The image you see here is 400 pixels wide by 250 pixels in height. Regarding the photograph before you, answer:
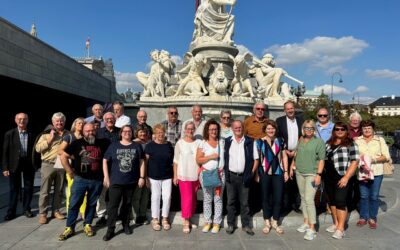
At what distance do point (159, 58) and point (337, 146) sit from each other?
9424 mm

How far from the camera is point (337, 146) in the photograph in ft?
17.0

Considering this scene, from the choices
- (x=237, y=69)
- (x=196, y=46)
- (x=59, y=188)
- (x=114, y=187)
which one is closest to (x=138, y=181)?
(x=114, y=187)

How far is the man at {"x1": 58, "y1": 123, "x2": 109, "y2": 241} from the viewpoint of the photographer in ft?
16.4

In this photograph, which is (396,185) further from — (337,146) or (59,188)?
(59,188)

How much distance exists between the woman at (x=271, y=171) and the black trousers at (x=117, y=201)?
2096 millimetres

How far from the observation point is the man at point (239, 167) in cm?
508

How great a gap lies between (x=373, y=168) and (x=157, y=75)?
914cm

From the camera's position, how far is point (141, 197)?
564 cm

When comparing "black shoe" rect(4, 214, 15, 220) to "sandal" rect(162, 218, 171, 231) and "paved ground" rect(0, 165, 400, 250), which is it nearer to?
"paved ground" rect(0, 165, 400, 250)

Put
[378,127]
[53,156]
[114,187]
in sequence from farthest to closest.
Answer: [378,127]
[53,156]
[114,187]

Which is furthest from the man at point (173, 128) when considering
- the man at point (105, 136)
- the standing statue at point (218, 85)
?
the standing statue at point (218, 85)

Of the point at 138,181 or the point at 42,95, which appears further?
the point at 42,95

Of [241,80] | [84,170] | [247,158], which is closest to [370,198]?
[247,158]

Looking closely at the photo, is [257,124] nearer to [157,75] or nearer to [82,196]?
[82,196]
